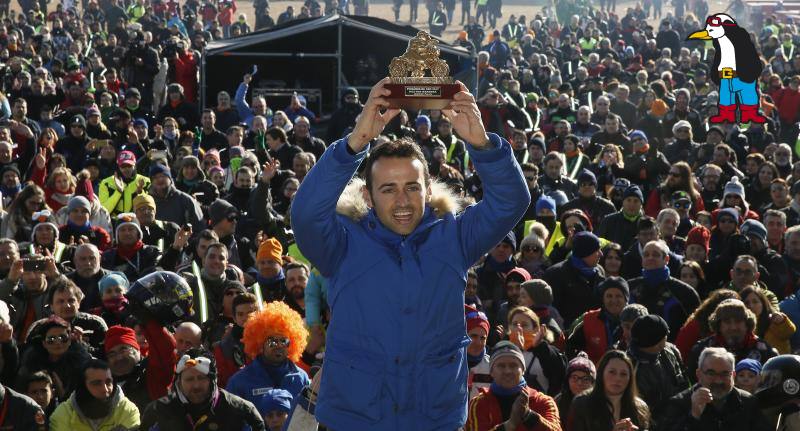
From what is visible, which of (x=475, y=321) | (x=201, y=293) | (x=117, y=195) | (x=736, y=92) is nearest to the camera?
(x=475, y=321)

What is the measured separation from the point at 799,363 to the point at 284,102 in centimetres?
1459

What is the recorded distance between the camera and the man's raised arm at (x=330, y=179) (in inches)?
168

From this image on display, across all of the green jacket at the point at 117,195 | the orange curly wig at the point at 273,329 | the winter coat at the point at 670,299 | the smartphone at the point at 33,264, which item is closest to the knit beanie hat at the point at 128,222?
the smartphone at the point at 33,264

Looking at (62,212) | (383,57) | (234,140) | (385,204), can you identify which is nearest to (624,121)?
(383,57)

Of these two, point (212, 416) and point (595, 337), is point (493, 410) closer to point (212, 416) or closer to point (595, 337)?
point (212, 416)

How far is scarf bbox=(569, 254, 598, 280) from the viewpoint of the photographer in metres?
10.5

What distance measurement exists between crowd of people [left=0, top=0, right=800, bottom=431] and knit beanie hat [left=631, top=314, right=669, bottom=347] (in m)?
0.01

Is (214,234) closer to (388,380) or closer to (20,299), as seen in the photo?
(20,299)

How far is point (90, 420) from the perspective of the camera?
7566 millimetres

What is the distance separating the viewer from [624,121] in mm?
20297

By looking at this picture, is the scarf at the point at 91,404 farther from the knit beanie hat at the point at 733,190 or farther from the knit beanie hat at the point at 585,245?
the knit beanie hat at the point at 733,190

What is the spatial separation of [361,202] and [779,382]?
4167 millimetres

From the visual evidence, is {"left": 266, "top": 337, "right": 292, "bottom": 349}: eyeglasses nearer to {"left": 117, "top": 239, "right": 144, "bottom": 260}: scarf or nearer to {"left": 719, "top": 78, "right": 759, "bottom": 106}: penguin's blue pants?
{"left": 117, "top": 239, "right": 144, "bottom": 260}: scarf

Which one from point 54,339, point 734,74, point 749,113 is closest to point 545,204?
point 54,339
